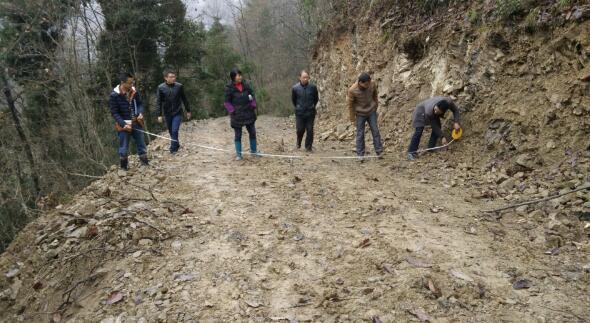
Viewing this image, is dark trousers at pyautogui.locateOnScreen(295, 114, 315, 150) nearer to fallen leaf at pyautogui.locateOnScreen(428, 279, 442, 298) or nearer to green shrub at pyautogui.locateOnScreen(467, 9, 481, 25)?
green shrub at pyautogui.locateOnScreen(467, 9, 481, 25)

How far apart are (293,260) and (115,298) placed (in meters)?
1.73

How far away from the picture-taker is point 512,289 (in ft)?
11.0

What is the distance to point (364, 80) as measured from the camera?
24.1 feet

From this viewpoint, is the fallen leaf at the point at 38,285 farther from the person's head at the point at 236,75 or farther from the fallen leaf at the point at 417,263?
the person's head at the point at 236,75

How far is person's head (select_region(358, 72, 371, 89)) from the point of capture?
288 inches

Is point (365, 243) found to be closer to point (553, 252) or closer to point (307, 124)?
point (553, 252)

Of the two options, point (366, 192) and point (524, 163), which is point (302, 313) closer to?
point (366, 192)

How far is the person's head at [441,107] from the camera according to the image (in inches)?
273

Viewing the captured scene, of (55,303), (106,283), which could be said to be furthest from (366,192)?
(55,303)

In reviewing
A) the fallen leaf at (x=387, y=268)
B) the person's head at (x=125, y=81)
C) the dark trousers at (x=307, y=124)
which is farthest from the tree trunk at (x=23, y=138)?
the fallen leaf at (x=387, y=268)

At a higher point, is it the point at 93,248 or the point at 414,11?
the point at 414,11

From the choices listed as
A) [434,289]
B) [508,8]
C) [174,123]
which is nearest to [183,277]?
[434,289]

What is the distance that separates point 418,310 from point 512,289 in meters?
0.94

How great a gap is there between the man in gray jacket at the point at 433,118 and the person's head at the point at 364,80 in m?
1.10
